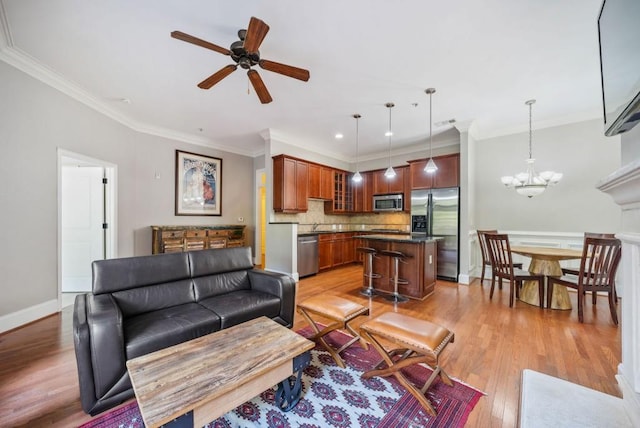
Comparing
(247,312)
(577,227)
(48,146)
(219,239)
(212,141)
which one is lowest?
(247,312)

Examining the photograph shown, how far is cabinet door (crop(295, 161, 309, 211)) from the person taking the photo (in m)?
5.33

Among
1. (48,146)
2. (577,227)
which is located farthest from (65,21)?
(577,227)

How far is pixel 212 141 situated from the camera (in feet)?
18.6

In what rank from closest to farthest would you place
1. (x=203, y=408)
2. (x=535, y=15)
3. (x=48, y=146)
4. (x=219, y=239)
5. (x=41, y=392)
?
(x=203, y=408) < (x=41, y=392) < (x=535, y=15) < (x=48, y=146) < (x=219, y=239)

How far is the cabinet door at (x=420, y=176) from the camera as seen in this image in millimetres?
5199

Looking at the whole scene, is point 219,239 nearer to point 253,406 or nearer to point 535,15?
point 253,406

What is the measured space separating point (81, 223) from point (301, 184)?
Answer: 12.7ft

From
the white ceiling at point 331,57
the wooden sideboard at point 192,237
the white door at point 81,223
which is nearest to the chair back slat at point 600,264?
the white ceiling at point 331,57

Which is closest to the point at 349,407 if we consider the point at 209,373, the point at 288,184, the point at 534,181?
the point at 209,373

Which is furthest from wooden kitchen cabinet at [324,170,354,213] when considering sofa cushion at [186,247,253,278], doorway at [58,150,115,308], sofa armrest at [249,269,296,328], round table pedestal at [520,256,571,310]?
doorway at [58,150,115,308]

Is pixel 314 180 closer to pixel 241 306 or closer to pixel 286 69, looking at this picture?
pixel 286 69

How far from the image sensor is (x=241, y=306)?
2309mm

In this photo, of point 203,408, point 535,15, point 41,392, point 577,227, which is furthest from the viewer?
point 577,227

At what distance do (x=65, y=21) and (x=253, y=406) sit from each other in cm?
361
